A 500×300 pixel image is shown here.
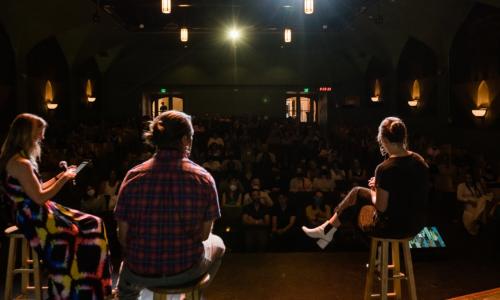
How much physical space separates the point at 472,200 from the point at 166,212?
18.7 feet

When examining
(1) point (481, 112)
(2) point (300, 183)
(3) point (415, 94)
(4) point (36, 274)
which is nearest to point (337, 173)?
(2) point (300, 183)

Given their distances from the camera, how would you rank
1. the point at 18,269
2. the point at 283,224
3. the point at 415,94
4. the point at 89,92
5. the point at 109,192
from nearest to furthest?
1. the point at 18,269
2. the point at 283,224
3. the point at 109,192
4. the point at 415,94
5. the point at 89,92

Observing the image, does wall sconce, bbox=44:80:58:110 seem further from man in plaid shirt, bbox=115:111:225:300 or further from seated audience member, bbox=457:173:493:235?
man in plaid shirt, bbox=115:111:225:300

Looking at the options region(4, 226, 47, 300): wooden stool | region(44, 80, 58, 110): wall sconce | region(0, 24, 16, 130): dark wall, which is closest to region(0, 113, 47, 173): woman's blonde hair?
region(4, 226, 47, 300): wooden stool

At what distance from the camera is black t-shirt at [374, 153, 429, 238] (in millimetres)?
2471

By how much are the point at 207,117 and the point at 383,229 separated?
16883 millimetres

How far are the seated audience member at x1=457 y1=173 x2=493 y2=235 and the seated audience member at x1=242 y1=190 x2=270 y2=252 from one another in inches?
104

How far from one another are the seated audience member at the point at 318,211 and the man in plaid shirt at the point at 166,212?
4.23 meters

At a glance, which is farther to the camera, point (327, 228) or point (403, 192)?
point (327, 228)

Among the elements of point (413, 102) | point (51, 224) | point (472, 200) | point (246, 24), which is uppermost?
point (246, 24)

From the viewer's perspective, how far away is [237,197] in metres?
6.80

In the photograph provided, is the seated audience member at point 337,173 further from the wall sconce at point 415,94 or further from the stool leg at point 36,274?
the stool leg at point 36,274

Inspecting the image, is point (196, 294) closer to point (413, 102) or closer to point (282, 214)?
point (282, 214)

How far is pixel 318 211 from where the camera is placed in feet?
20.7
